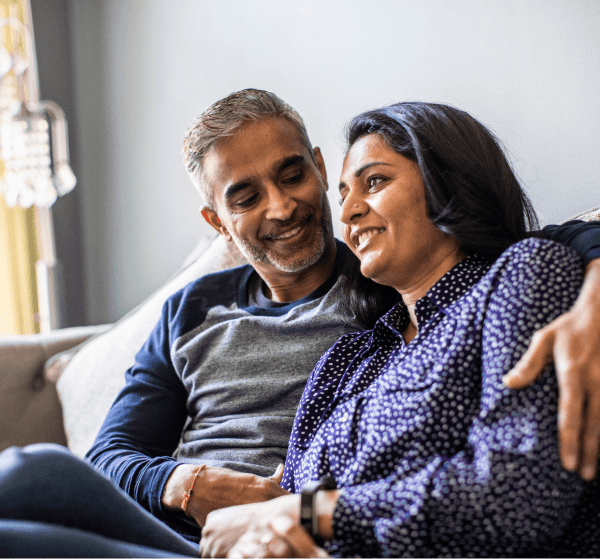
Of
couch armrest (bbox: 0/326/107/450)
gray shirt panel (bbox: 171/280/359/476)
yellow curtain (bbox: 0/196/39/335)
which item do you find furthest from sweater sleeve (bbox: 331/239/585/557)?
yellow curtain (bbox: 0/196/39/335)

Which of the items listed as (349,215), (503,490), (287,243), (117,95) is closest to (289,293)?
(287,243)

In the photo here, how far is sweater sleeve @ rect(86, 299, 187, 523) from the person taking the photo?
1.18 m

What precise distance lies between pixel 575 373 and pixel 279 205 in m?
0.81

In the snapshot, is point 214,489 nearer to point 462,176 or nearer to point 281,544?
point 281,544

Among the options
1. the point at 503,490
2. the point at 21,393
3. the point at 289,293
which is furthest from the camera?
the point at 21,393

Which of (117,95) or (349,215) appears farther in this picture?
(117,95)

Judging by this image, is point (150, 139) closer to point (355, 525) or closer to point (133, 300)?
point (133, 300)

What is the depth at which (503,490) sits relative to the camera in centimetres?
67

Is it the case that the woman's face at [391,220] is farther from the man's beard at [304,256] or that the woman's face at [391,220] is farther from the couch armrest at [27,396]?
the couch armrest at [27,396]

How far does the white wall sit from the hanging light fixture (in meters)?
0.42

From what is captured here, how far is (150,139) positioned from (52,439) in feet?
4.52

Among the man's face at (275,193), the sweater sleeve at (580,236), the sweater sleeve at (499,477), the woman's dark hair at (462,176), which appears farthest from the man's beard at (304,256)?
the sweater sleeve at (499,477)

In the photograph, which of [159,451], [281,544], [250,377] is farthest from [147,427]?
[281,544]

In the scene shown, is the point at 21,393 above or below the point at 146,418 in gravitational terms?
below
